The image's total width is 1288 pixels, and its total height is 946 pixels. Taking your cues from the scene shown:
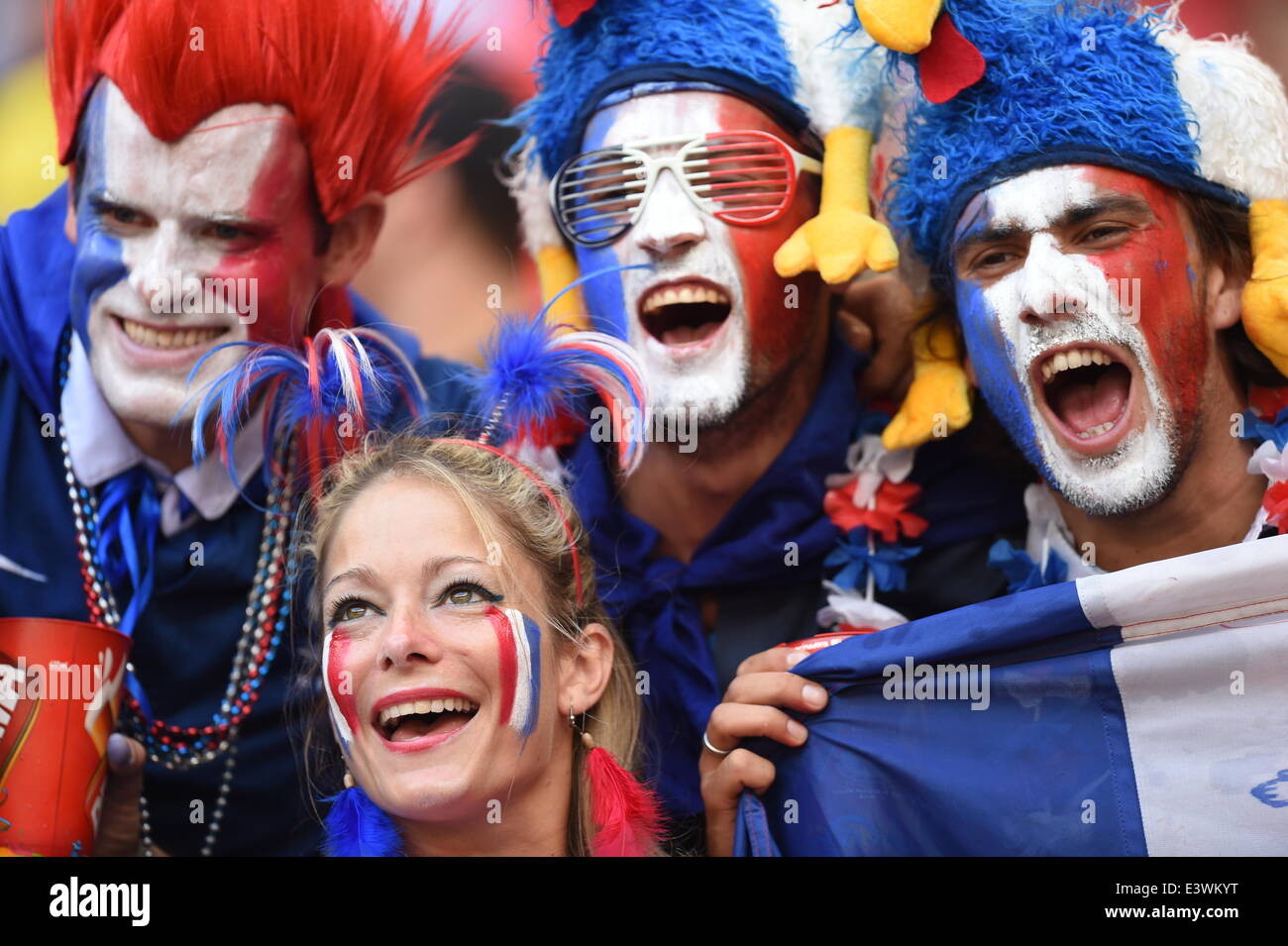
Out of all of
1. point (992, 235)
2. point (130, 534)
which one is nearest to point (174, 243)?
point (130, 534)

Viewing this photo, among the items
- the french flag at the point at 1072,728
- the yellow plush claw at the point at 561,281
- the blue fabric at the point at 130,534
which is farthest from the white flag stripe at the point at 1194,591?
the blue fabric at the point at 130,534

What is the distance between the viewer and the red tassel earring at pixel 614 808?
2.25m

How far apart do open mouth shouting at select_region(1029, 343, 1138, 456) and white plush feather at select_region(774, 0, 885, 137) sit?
0.58 m

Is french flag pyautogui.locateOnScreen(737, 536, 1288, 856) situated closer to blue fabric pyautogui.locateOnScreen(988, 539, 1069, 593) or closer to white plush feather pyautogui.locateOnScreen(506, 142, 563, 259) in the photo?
blue fabric pyautogui.locateOnScreen(988, 539, 1069, 593)

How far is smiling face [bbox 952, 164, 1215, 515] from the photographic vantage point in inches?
92.7

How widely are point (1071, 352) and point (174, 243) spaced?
1.62 meters

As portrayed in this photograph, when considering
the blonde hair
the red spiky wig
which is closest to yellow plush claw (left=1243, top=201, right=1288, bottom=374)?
the blonde hair

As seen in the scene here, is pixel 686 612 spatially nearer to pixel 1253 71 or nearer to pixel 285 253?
pixel 285 253

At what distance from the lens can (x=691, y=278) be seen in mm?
2576

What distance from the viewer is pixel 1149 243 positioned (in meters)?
2.36

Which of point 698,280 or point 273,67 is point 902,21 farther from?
point 273,67

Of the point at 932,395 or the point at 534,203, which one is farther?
the point at 534,203

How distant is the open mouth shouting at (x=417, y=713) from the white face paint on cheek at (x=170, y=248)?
807 mm
